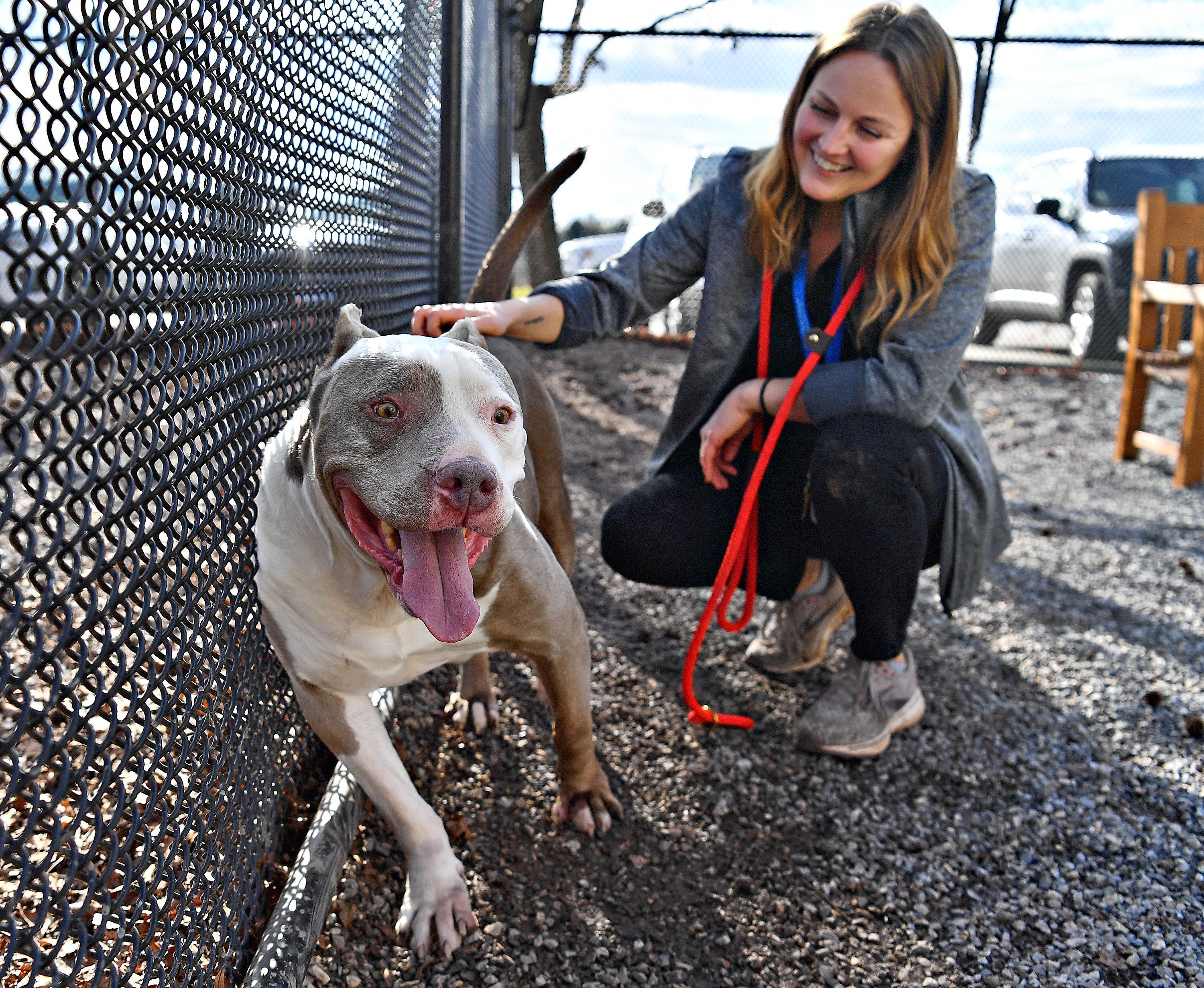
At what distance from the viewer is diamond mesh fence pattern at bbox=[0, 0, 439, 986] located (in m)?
1.08

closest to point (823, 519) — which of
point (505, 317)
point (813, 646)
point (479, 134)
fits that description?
point (813, 646)

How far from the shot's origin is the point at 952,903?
6.95ft

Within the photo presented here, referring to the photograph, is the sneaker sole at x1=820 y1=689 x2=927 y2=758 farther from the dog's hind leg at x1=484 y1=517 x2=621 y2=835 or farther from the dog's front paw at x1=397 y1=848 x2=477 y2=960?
the dog's front paw at x1=397 y1=848 x2=477 y2=960

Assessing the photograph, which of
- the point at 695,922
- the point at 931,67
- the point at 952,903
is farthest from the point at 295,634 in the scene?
the point at 931,67

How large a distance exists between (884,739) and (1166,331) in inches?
172

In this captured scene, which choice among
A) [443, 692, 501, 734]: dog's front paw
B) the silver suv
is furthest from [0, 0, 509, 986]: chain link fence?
the silver suv

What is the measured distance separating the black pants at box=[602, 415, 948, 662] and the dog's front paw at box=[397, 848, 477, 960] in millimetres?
1217

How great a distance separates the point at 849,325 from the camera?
2.74 m

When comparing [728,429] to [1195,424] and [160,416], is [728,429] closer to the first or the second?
[160,416]

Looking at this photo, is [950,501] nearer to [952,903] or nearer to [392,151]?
[952,903]

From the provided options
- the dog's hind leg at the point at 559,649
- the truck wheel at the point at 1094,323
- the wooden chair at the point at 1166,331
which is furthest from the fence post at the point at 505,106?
the truck wheel at the point at 1094,323

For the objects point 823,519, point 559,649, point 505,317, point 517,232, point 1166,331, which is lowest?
point 559,649

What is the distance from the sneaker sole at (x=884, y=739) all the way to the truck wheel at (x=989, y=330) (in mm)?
8094

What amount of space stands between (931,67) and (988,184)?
419mm
